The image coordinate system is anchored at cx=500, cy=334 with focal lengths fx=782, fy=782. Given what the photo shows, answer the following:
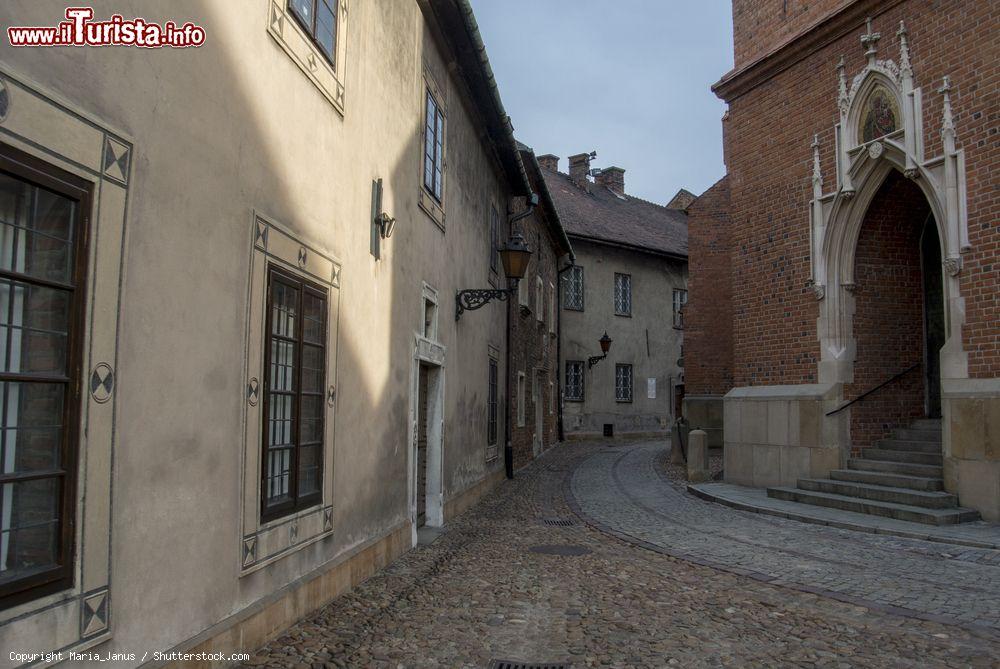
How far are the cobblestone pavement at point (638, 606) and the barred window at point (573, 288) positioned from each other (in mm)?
18599

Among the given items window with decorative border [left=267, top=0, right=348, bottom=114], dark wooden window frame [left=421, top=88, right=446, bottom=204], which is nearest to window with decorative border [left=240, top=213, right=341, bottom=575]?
window with decorative border [left=267, top=0, right=348, bottom=114]

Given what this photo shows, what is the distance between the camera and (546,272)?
22.4 metres

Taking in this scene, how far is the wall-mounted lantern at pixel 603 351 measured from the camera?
83.8 ft

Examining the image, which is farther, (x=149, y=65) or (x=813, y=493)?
(x=813, y=493)

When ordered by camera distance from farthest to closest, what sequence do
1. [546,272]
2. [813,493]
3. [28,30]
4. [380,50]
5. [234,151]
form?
[546,272]
[813,493]
[380,50]
[234,151]
[28,30]

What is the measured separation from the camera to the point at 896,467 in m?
10.3

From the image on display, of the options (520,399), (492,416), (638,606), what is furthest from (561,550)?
(520,399)

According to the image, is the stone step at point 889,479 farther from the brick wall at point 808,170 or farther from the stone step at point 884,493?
the brick wall at point 808,170

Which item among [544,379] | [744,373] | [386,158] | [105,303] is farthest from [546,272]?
[105,303]

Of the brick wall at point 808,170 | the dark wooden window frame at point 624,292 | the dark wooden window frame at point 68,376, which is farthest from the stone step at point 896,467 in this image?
the dark wooden window frame at point 624,292

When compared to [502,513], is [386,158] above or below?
above

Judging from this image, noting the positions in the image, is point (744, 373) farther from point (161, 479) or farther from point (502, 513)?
point (161, 479)

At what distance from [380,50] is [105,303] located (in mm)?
4701

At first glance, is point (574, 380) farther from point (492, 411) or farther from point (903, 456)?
point (903, 456)
